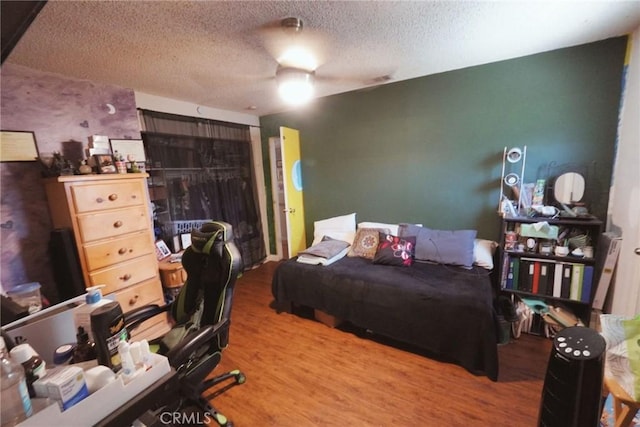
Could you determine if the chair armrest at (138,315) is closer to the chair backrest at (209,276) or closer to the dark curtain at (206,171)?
the chair backrest at (209,276)

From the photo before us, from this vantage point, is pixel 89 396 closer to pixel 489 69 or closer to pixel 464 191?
pixel 464 191

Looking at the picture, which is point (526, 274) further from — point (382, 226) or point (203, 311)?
point (203, 311)

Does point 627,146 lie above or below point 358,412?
above

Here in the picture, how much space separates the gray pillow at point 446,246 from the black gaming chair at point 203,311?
1.87 m

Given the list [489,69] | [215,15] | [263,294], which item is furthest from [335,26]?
[263,294]

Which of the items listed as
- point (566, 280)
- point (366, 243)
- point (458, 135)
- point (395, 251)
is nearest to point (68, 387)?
point (395, 251)

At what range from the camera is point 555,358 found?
3.03ft

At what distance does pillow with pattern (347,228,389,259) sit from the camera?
278 cm

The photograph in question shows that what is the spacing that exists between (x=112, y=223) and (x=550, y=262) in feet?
11.7

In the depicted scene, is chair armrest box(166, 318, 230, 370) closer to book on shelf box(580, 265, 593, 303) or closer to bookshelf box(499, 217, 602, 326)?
bookshelf box(499, 217, 602, 326)

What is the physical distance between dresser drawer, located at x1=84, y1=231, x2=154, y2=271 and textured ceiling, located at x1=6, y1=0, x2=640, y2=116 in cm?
124

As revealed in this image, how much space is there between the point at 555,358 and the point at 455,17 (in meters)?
1.84

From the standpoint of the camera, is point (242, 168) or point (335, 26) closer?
point (335, 26)

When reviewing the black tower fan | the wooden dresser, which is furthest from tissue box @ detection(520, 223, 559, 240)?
the wooden dresser
